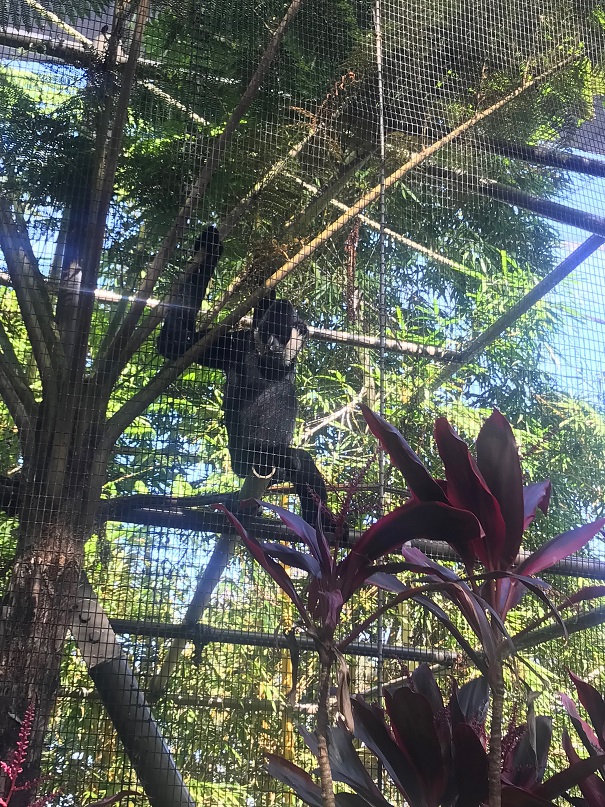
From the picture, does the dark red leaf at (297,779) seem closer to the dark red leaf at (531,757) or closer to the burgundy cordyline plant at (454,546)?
the burgundy cordyline plant at (454,546)

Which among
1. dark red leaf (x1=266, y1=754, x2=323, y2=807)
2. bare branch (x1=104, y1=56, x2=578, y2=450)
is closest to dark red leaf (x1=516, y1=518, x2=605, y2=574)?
dark red leaf (x1=266, y1=754, x2=323, y2=807)

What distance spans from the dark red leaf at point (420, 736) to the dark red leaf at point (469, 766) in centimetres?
2

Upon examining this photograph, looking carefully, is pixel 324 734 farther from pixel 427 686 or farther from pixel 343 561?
pixel 427 686

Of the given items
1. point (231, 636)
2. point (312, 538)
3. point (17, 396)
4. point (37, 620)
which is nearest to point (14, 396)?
point (17, 396)

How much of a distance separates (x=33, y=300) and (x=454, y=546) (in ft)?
4.31

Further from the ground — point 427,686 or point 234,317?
point 234,317

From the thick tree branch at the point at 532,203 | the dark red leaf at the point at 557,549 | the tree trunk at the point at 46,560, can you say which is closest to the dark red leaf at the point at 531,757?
the dark red leaf at the point at 557,549

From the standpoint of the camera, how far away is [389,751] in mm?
873

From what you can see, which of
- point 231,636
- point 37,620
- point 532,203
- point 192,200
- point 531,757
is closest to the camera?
point 531,757

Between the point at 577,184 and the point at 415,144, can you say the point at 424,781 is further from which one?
the point at 577,184

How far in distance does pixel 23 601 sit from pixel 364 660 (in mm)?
907

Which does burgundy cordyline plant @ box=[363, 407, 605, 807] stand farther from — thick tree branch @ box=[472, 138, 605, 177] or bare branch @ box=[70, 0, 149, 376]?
thick tree branch @ box=[472, 138, 605, 177]

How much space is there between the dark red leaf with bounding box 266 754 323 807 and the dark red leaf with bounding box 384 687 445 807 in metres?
0.11

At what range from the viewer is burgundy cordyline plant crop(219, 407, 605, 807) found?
75 cm
